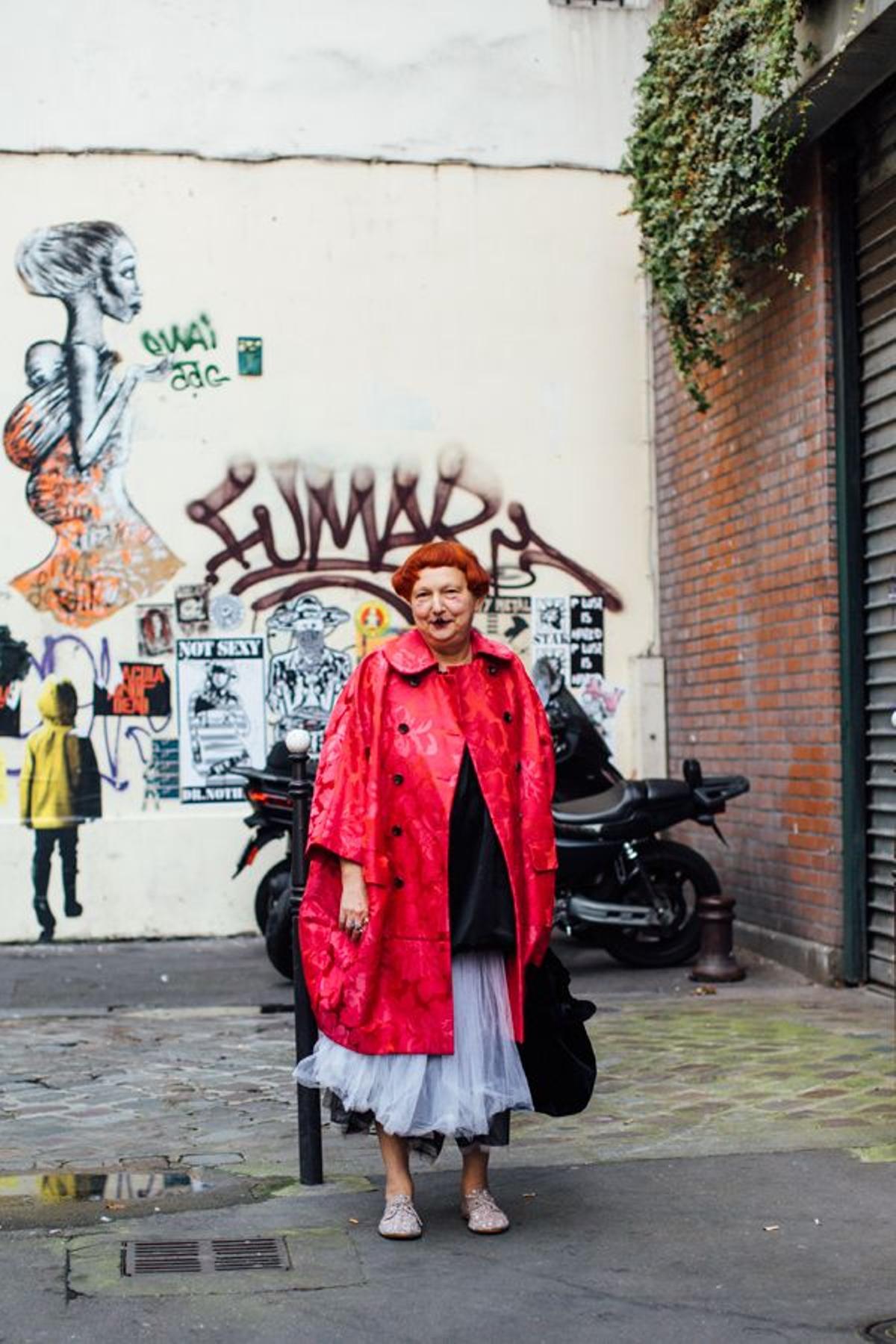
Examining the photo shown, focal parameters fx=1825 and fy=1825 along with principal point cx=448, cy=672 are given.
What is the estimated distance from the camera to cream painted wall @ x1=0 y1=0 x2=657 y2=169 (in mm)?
11125

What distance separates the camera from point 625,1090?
21.9ft

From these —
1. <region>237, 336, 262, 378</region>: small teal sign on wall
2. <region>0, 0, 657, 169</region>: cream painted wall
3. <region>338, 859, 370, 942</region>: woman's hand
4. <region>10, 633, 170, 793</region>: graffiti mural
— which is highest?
<region>0, 0, 657, 169</region>: cream painted wall

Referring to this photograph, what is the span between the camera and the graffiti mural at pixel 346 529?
1126cm

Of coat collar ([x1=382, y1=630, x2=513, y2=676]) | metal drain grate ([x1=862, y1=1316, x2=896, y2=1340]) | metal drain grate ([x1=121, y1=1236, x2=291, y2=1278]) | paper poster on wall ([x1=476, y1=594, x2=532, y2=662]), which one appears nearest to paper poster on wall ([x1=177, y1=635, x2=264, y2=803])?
paper poster on wall ([x1=476, y1=594, x2=532, y2=662])

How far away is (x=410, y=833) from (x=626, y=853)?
469cm

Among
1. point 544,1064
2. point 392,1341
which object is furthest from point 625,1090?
point 392,1341

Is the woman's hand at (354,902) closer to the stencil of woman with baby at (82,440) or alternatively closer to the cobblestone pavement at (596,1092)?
the cobblestone pavement at (596,1092)

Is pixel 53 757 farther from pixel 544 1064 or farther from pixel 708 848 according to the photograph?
pixel 544 1064

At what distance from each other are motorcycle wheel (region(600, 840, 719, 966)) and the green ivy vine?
249 cm

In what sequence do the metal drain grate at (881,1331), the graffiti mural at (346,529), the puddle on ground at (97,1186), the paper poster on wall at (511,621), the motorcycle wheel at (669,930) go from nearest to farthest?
the metal drain grate at (881,1331) → the puddle on ground at (97,1186) → the motorcycle wheel at (669,930) → the graffiti mural at (346,529) → the paper poster on wall at (511,621)

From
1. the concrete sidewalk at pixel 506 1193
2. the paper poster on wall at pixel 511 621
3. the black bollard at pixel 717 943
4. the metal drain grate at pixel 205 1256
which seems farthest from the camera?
the paper poster on wall at pixel 511 621

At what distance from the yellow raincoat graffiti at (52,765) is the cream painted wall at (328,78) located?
338 cm

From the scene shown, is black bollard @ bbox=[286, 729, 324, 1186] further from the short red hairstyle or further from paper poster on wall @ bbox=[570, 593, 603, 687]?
paper poster on wall @ bbox=[570, 593, 603, 687]

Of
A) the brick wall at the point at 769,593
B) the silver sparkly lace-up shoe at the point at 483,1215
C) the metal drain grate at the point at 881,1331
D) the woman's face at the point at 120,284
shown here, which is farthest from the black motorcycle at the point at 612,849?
the metal drain grate at the point at 881,1331
